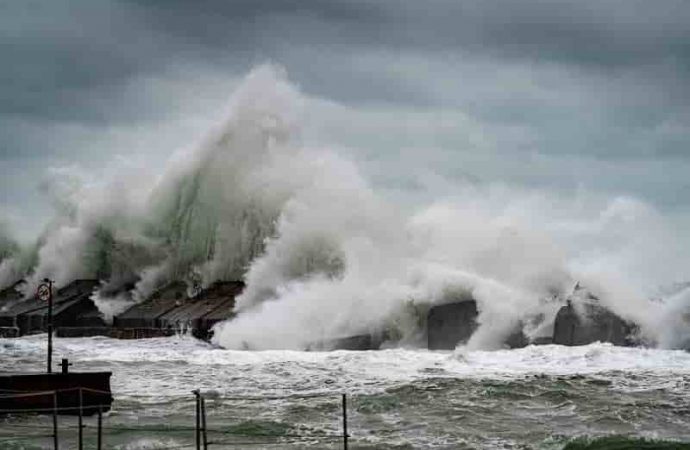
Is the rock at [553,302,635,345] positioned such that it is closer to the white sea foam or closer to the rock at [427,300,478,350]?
the white sea foam

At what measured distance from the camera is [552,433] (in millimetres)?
14094

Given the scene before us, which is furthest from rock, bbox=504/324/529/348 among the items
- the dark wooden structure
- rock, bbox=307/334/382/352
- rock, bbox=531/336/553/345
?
the dark wooden structure

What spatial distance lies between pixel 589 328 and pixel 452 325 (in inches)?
146

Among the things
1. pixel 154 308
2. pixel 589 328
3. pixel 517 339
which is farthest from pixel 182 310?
pixel 589 328

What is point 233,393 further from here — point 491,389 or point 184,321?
point 184,321

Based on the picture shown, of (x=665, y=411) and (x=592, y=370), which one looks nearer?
(x=665, y=411)

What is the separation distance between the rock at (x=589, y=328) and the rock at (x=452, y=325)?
97.5 inches

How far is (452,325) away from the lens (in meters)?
26.3

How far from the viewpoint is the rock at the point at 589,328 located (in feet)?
77.6

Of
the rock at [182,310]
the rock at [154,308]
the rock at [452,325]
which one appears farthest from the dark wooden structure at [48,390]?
the rock at [154,308]

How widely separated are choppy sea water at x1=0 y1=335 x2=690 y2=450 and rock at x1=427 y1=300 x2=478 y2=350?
1.05 meters

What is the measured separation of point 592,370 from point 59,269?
3242 centimetres

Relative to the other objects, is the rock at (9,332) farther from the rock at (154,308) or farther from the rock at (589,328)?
the rock at (589,328)

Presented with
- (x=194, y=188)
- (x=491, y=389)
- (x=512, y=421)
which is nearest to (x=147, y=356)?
(x=491, y=389)
